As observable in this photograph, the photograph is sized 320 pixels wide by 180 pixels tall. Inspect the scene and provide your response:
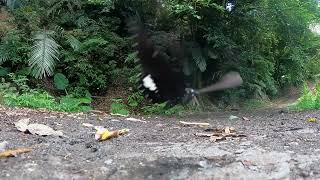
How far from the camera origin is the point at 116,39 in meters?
8.80

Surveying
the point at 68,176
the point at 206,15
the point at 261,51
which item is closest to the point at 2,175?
the point at 68,176

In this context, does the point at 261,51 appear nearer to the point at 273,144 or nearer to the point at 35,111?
the point at 35,111

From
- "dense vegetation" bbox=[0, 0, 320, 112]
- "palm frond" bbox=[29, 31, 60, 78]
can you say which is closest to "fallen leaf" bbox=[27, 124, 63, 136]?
"dense vegetation" bbox=[0, 0, 320, 112]

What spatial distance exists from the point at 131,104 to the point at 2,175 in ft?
17.2

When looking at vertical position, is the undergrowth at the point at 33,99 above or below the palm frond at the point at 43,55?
below

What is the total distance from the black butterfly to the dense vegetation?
2.55 feet

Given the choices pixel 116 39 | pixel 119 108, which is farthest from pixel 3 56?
pixel 119 108

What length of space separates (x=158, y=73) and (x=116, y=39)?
12.2ft

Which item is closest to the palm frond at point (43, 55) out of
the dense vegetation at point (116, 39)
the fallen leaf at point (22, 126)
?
the dense vegetation at point (116, 39)

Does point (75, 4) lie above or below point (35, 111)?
Result: above

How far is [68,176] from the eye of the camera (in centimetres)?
281

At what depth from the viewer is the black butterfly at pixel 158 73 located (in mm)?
4993

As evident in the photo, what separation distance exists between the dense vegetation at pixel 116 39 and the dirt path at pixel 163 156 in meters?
3.16

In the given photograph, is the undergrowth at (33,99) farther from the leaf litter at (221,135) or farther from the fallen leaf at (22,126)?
the leaf litter at (221,135)
